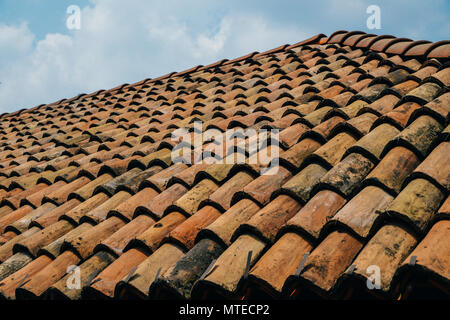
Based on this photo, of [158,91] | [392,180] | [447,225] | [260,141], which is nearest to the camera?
[447,225]

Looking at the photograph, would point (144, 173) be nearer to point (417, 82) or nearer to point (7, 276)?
point (7, 276)

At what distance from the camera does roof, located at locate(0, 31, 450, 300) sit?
→ 6.00 feet

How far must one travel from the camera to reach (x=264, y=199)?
2500 mm

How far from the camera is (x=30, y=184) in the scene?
411 cm

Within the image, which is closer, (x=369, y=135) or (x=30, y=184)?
(x=369, y=135)

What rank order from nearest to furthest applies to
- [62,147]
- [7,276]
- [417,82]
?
[7,276]
[417,82]
[62,147]

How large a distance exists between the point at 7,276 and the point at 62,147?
2.60 meters

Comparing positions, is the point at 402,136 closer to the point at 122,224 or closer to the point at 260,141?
the point at 260,141

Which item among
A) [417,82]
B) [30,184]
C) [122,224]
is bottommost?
[122,224]

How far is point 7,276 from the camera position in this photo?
2.68 metres

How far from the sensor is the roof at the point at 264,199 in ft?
6.00

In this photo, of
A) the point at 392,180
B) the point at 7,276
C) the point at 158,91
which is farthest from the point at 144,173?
the point at 158,91

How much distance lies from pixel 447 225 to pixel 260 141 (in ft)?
5.42
